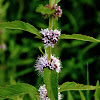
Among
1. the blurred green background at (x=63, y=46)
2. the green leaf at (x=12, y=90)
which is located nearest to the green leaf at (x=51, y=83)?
the green leaf at (x=12, y=90)

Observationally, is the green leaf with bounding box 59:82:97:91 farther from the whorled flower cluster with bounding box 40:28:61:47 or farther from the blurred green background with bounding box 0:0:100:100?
the blurred green background with bounding box 0:0:100:100

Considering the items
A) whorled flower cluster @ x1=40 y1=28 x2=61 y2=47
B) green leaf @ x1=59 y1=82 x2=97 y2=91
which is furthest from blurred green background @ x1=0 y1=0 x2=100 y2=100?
whorled flower cluster @ x1=40 y1=28 x2=61 y2=47

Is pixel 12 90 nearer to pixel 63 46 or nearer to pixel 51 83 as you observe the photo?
pixel 51 83

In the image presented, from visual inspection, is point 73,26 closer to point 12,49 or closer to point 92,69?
point 92,69

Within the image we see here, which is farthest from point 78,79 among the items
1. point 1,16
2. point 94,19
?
point 1,16

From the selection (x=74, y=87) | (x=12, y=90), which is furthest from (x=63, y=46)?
(x=12, y=90)

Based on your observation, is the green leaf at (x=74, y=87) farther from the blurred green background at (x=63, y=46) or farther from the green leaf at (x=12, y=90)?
the blurred green background at (x=63, y=46)
